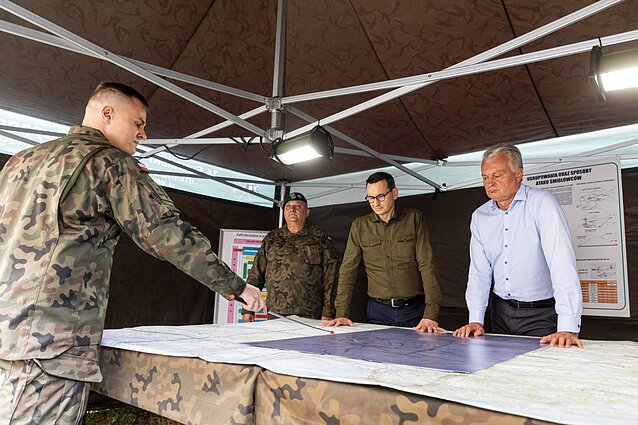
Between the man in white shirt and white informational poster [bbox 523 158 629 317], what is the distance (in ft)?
3.48

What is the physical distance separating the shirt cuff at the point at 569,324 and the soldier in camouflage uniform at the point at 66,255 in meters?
1.32

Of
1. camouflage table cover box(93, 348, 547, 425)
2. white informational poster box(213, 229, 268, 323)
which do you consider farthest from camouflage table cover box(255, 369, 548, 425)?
white informational poster box(213, 229, 268, 323)

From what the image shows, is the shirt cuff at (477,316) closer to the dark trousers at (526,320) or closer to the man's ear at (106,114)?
the dark trousers at (526,320)

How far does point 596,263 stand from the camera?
9.55ft

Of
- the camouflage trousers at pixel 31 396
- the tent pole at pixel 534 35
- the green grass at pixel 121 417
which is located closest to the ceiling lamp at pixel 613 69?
the tent pole at pixel 534 35

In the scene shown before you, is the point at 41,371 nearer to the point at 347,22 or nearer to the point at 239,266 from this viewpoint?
the point at 347,22

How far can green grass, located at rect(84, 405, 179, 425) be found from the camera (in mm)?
2455

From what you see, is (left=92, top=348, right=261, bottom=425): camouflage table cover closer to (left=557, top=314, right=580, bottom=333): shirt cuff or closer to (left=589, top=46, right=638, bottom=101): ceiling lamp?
(left=557, top=314, right=580, bottom=333): shirt cuff

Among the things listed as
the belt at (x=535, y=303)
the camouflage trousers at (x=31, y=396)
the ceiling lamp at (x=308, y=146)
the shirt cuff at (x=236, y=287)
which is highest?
the ceiling lamp at (x=308, y=146)

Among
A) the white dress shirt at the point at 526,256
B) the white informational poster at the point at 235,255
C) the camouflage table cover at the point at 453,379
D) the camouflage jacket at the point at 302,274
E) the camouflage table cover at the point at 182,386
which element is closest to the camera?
the camouflage table cover at the point at 453,379

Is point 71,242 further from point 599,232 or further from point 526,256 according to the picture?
point 599,232

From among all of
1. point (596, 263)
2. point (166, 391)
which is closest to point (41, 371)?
point (166, 391)

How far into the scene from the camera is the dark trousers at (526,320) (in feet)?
6.91

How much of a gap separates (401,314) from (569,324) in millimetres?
1166
